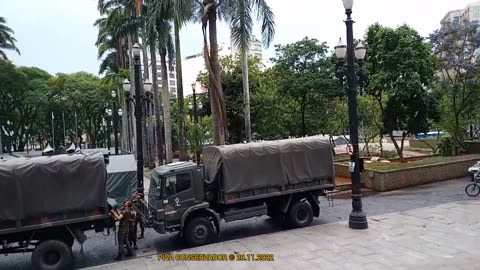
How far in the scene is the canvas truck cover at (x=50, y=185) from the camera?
10656 millimetres

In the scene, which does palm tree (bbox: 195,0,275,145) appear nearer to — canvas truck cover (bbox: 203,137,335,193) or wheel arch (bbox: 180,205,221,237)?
canvas truck cover (bbox: 203,137,335,193)

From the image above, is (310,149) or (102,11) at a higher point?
(102,11)

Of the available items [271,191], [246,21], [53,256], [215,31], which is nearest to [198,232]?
[271,191]

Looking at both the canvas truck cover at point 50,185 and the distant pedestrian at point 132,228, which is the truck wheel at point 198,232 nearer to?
the distant pedestrian at point 132,228

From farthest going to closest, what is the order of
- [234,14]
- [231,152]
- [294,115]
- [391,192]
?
[294,115], [234,14], [391,192], [231,152]

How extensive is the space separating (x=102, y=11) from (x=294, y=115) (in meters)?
23.2

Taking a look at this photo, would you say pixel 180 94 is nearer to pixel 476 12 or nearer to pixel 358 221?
pixel 358 221

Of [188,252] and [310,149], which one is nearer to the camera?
[188,252]

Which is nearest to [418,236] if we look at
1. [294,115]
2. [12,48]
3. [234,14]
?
[234,14]

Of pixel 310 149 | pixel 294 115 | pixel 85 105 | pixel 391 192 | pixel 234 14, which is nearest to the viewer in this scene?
pixel 310 149

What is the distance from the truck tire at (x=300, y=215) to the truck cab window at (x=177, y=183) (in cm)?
367

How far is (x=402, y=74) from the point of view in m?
24.0

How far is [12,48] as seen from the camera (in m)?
50.8

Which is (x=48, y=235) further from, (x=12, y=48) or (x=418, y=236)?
(x=12, y=48)
